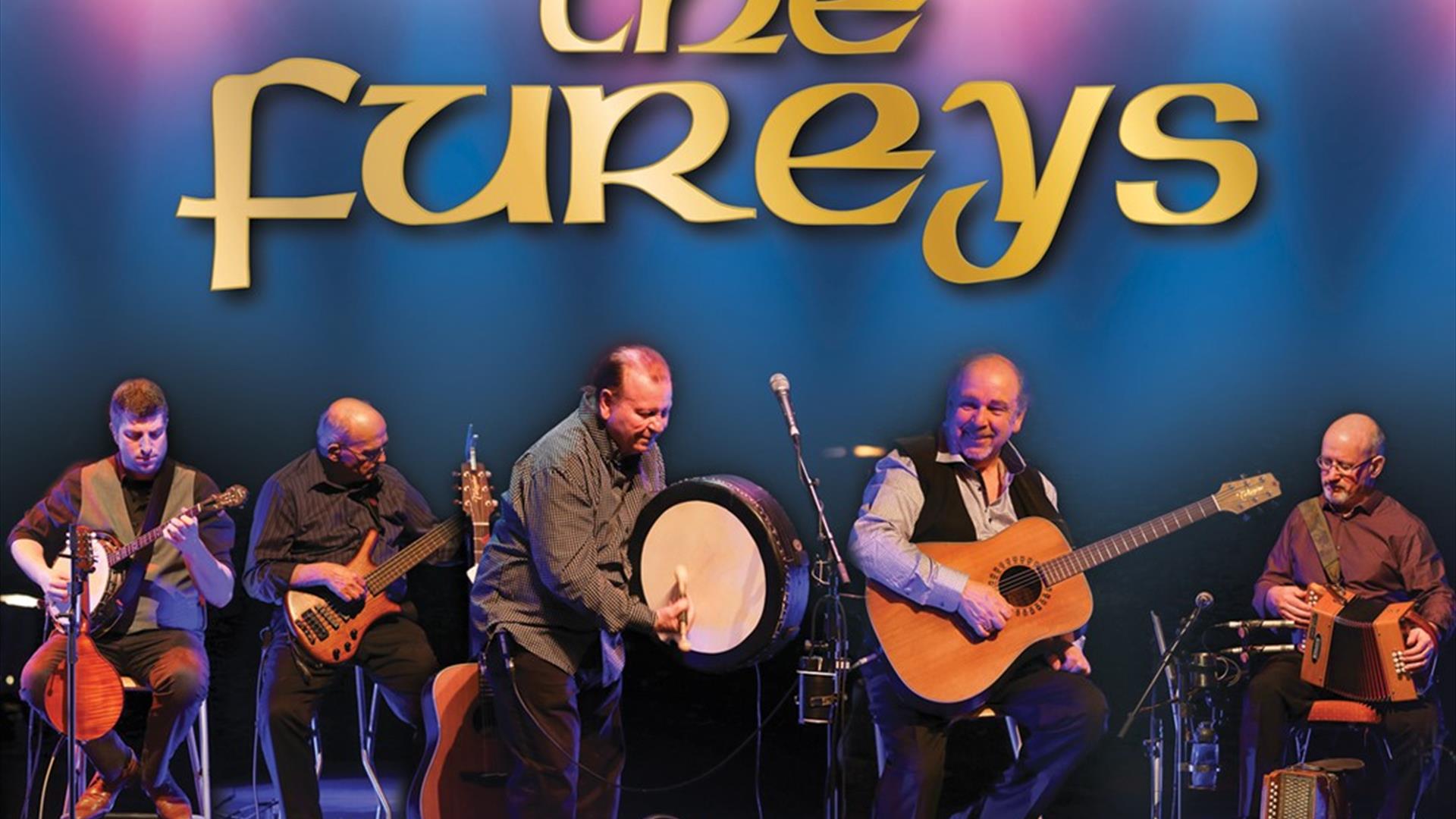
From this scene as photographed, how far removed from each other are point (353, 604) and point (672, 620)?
5.06ft

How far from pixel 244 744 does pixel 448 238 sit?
2.20m

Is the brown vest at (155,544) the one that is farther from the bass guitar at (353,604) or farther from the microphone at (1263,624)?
the microphone at (1263,624)

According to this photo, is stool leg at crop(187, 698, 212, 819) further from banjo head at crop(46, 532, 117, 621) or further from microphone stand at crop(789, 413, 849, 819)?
microphone stand at crop(789, 413, 849, 819)

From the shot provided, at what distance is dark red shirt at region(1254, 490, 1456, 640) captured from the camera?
A: 22.2 feet

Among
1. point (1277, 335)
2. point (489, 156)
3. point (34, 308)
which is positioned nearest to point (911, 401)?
point (1277, 335)

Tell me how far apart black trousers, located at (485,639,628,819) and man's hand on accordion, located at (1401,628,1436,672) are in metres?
2.93

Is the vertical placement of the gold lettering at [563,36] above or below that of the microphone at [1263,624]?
above

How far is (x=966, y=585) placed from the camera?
6250 mm

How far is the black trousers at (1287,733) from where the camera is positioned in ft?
21.8

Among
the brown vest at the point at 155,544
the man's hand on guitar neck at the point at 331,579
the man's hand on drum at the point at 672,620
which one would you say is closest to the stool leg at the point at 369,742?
the man's hand on guitar neck at the point at 331,579

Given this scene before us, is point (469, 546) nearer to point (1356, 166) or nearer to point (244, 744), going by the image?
point (244, 744)

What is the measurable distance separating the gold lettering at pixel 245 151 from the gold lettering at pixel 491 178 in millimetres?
173

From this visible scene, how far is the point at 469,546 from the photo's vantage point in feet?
22.4

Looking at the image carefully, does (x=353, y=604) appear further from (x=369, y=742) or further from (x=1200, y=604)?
(x=1200, y=604)
